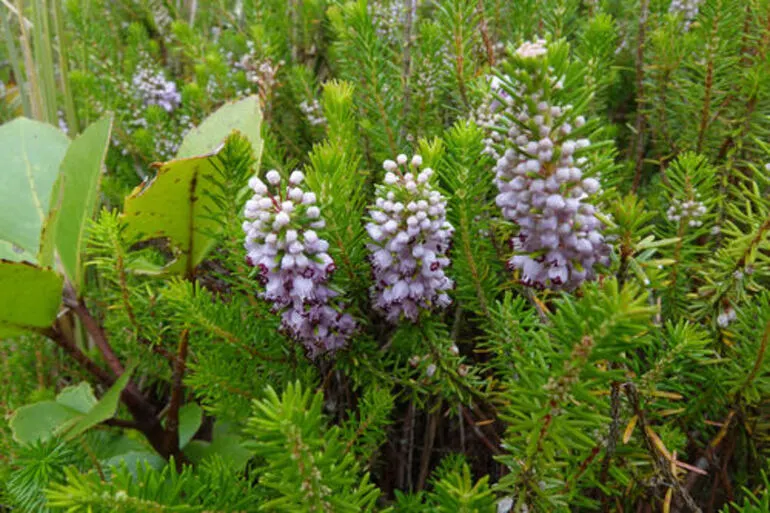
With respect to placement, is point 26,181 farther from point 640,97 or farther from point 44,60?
point 640,97

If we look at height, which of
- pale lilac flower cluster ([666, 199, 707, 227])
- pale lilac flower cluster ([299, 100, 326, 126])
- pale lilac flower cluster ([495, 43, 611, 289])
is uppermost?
pale lilac flower cluster ([495, 43, 611, 289])

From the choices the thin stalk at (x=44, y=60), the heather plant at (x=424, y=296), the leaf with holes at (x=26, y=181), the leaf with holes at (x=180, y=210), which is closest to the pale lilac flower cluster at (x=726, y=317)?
the heather plant at (x=424, y=296)

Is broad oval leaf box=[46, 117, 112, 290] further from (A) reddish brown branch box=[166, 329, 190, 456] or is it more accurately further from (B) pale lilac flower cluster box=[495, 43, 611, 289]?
(B) pale lilac flower cluster box=[495, 43, 611, 289]

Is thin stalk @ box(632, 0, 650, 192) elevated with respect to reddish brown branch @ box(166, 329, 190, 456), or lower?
elevated

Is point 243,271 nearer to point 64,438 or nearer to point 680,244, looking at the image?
point 64,438

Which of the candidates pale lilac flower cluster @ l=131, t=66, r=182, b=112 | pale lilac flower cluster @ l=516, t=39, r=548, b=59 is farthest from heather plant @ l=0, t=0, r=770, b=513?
pale lilac flower cluster @ l=131, t=66, r=182, b=112

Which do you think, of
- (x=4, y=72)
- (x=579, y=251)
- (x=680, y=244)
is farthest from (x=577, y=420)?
(x=4, y=72)

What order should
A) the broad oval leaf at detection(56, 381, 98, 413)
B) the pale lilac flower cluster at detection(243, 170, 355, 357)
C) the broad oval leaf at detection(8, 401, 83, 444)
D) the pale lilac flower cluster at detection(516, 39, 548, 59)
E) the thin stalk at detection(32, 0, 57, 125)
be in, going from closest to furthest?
1. the pale lilac flower cluster at detection(516, 39, 548, 59)
2. the pale lilac flower cluster at detection(243, 170, 355, 357)
3. the broad oval leaf at detection(8, 401, 83, 444)
4. the broad oval leaf at detection(56, 381, 98, 413)
5. the thin stalk at detection(32, 0, 57, 125)
